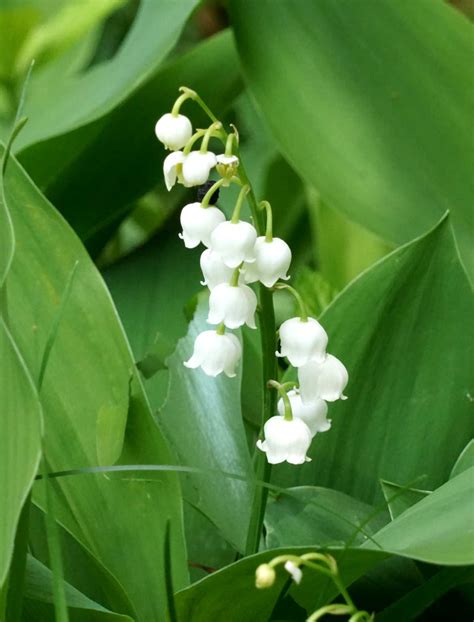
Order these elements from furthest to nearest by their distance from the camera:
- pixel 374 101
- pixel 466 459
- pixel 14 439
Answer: pixel 374 101 → pixel 466 459 → pixel 14 439

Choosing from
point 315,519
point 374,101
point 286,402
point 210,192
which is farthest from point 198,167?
point 374,101

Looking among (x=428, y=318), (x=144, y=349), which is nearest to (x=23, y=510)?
(x=428, y=318)

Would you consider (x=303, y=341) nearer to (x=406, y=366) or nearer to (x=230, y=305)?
(x=230, y=305)

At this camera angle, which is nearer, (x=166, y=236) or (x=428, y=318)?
(x=428, y=318)

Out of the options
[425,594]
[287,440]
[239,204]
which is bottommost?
[425,594]

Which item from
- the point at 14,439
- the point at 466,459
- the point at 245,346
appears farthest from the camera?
the point at 245,346

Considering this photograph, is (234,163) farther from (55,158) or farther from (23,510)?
(55,158)

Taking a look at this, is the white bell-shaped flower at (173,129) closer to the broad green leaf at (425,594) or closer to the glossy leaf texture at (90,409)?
the glossy leaf texture at (90,409)

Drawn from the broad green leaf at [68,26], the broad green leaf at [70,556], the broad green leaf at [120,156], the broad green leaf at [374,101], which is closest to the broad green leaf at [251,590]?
the broad green leaf at [70,556]
